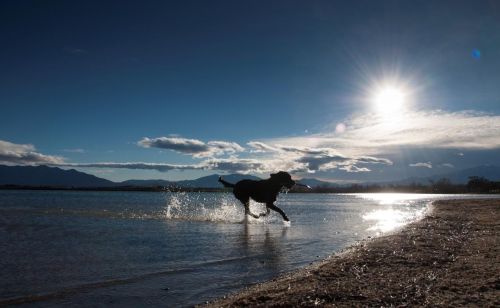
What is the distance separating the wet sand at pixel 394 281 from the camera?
247 inches

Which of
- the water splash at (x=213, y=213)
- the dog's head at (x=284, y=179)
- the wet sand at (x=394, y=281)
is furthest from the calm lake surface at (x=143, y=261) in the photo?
the water splash at (x=213, y=213)

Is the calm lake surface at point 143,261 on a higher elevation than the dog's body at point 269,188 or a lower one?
lower

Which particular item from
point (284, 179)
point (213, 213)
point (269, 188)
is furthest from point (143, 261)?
point (213, 213)

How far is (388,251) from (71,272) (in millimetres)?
7795

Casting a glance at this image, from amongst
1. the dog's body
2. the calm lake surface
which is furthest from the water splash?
the calm lake surface

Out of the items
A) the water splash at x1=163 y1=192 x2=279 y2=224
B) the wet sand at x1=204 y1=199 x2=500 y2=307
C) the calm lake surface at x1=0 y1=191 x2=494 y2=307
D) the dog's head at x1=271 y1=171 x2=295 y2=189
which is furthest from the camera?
the water splash at x1=163 y1=192 x2=279 y2=224

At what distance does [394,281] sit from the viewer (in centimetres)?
755

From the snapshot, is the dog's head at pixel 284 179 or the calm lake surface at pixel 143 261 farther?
the dog's head at pixel 284 179

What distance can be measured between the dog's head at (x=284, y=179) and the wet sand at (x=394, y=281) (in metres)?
9.62

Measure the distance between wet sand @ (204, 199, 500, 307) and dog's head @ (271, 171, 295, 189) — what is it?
31.6 feet

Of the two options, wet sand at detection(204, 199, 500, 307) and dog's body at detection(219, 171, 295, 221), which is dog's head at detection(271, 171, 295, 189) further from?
wet sand at detection(204, 199, 500, 307)

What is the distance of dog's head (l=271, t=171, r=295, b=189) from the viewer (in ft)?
70.7

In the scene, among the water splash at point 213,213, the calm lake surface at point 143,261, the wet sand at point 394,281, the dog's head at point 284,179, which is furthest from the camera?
the water splash at point 213,213

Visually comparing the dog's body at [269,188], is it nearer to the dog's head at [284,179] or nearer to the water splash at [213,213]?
the dog's head at [284,179]
